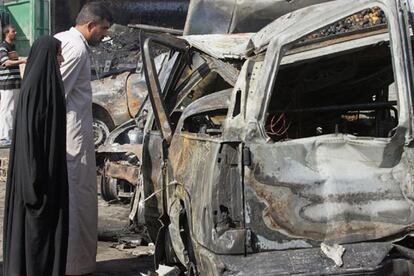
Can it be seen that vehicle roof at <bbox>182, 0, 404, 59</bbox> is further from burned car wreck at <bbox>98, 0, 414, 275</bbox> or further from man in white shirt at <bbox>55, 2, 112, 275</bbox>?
man in white shirt at <bbox>55, 2, 112, 275</bbox>

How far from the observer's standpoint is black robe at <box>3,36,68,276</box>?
401 centimetres

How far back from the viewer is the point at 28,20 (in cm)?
1564

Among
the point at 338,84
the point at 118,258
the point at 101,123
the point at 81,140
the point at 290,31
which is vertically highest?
the point at 101,123

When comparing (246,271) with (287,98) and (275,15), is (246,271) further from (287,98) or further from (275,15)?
(275,15)

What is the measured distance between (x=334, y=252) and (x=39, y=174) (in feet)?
6.23

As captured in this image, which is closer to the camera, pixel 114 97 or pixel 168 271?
pixel 168 271

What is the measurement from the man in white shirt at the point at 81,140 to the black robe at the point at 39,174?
31 cm

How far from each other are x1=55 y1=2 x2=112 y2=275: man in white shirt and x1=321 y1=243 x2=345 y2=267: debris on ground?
2015mm

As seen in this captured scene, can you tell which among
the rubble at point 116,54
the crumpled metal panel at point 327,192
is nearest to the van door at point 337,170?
the crumpled metal panel at point 327,192

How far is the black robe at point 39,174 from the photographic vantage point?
4.01 m

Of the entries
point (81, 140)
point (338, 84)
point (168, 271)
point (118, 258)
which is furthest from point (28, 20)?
point (168, 271)

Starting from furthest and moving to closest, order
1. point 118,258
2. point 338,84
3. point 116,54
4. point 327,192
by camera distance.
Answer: point 116,54, point 118,258, point 338,84, point 327,192

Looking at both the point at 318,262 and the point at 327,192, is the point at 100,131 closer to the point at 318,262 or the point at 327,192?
the point at 327,192

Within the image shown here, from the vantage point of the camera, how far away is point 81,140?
4.52 meters
